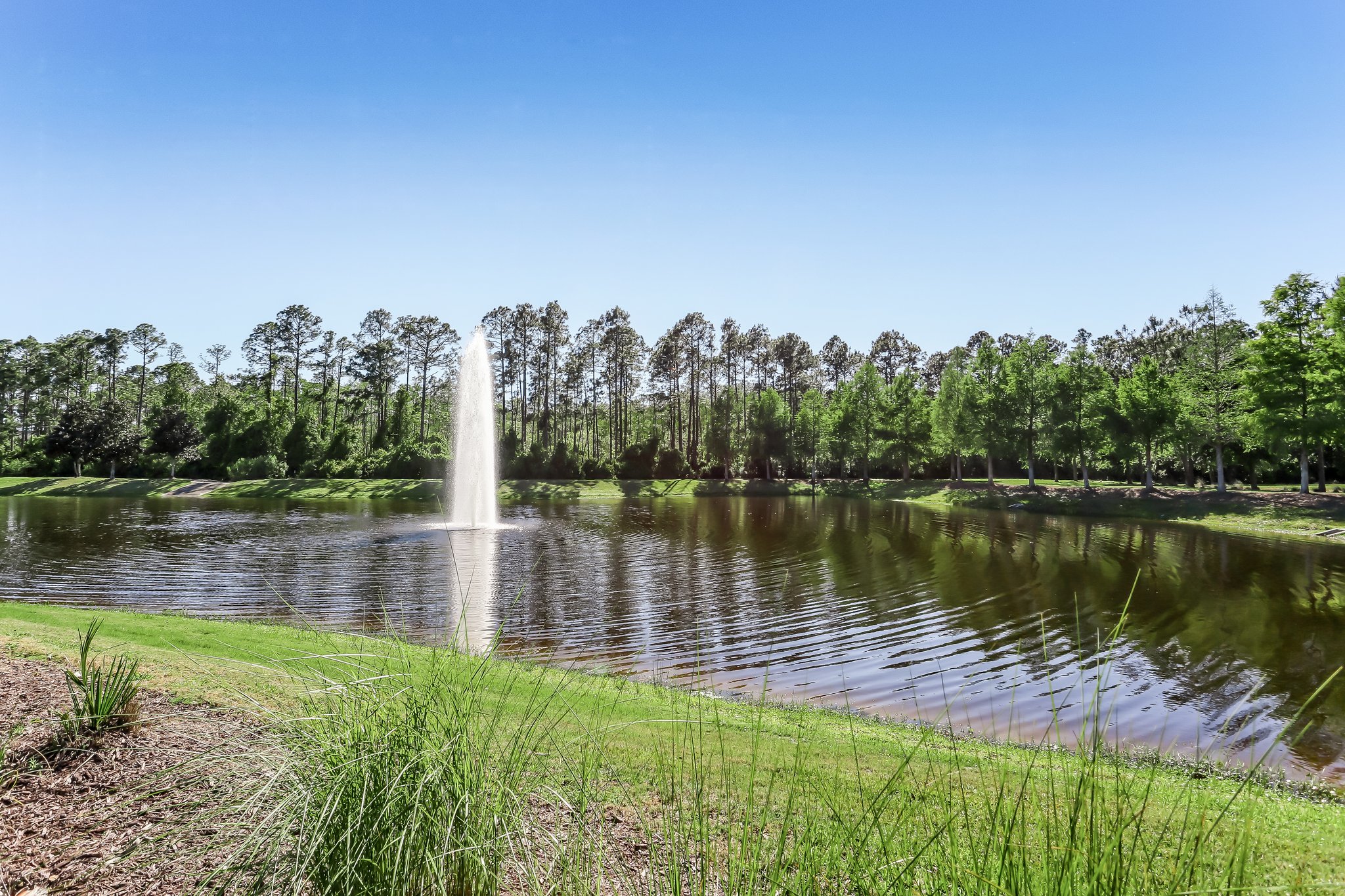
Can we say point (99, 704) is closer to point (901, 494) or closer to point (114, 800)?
point (114, 800)

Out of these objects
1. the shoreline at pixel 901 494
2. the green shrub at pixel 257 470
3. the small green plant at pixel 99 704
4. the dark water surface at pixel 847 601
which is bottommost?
the dark water surface at pixel 847 601

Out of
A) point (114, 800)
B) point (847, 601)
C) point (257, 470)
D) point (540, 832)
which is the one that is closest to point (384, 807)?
point (540, 832)

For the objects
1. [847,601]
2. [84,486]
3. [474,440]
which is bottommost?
[847,601]

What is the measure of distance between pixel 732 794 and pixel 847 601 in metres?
12.8

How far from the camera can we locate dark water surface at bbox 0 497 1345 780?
1049cm

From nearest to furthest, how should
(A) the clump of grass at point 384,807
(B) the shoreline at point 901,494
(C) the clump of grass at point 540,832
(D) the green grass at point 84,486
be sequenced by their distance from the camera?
(C) the clump of grass at point 540,832, (A) the clump of grass at point 384,807, (B) the shoreline at point 901,494, (D) the green grass at point 84,486

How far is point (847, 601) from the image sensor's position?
1748 cm

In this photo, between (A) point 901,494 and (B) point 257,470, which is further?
(B) point 257,470

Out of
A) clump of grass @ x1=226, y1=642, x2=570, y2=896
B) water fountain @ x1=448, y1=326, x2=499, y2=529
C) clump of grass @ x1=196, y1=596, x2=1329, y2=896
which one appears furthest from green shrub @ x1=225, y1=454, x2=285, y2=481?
clump of grass @ x1=226, y1=642, x2=570, y2=896

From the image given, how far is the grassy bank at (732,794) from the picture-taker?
230 cm

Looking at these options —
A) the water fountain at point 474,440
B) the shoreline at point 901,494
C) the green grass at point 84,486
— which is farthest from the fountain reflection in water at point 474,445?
the green grass at point 84,486

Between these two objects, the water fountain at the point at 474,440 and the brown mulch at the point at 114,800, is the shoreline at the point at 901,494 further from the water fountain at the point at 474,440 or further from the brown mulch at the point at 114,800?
the brown mulch at the point at 114,800

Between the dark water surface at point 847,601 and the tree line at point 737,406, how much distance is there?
15.0 meters

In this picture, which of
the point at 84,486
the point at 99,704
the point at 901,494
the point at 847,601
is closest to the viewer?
the point at 99,704
